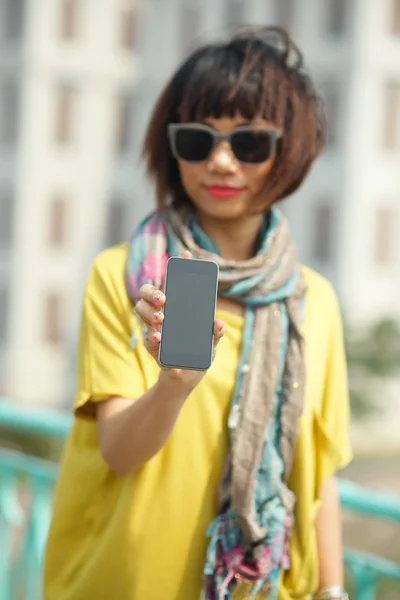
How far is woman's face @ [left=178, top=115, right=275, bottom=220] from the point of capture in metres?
1.59

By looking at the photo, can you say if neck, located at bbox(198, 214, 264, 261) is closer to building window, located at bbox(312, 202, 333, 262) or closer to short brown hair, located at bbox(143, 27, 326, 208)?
short brown hair, located at bbox(143, 27, 326, 208)

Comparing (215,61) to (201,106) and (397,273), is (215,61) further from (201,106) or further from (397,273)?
(397,273)

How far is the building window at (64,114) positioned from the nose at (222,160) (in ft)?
85.7

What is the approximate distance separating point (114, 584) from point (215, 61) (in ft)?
2.97

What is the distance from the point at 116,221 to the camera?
27.2 metres

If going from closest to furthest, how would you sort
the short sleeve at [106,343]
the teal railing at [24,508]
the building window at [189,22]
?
1. the short sleeve at [106,343]
2. the teal railing at [24,508]
3. the building window at [189,22]

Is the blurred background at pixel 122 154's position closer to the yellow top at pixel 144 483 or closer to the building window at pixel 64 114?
the building window at pixel 64 114

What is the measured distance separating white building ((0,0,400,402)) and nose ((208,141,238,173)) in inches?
990

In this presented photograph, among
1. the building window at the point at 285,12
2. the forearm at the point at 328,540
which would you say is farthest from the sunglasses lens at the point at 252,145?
the building window at the point at 285,12

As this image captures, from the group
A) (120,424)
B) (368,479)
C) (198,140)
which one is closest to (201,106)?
(198,140)

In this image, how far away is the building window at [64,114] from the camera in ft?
88.7

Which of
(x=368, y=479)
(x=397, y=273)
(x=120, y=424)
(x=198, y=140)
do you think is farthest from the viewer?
(x=397, y=273)

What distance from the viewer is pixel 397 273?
26641 millimetres

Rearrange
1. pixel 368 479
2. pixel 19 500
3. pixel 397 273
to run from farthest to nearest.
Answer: pixel 397 273 < pixel 368 479 < pixel 19 500
